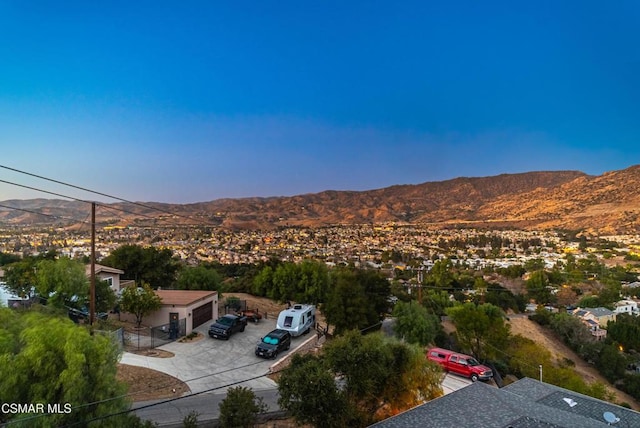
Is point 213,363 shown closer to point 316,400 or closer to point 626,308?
point 316,400

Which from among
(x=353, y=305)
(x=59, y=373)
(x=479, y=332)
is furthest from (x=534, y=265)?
(x=59, y=373)

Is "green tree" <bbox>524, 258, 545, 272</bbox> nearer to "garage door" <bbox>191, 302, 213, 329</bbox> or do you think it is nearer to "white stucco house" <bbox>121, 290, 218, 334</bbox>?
"garage door" <bbox>191, 302, 213, 329</bbox>

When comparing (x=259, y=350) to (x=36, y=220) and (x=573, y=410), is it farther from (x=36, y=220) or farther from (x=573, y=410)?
(x=36, y=220)

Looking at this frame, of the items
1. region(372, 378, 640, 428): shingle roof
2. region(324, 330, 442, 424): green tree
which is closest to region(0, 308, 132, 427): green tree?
region(372, 378, 640, 428): shingle roof

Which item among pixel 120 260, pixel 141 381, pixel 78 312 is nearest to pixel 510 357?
pixel 141 381

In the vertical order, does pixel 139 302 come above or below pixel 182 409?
above

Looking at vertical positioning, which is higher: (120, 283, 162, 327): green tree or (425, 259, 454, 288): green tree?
(120, 283, 162, 327): green tree
